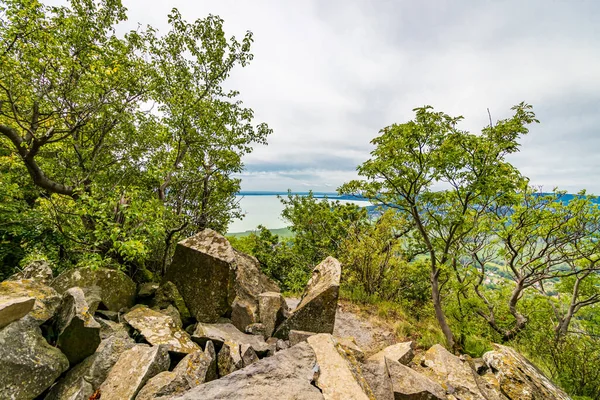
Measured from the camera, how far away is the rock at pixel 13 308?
3.30m

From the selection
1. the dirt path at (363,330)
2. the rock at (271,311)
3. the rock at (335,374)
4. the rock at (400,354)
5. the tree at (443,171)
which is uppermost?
the tree at (443,171)

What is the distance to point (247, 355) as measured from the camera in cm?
448

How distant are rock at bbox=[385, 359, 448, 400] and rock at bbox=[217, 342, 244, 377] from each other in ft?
9.43

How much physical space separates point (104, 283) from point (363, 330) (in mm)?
8841

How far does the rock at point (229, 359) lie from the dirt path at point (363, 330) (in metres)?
5.30

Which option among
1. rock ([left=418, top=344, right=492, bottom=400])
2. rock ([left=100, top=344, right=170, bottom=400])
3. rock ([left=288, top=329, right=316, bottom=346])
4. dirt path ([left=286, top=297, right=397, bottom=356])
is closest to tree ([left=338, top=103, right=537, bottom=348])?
dirt path ([left=286, top=297, right=397, bottom=356])

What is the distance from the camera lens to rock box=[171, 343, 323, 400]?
9.28 feet

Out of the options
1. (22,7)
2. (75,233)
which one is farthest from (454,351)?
(22,7)

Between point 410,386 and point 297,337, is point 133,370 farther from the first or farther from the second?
point 410,386

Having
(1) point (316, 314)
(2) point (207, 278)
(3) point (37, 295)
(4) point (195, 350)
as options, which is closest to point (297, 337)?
(1) point (316, 314)

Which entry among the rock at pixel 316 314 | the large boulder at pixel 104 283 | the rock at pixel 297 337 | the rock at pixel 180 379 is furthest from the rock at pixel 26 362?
the rock at pixel 316 314

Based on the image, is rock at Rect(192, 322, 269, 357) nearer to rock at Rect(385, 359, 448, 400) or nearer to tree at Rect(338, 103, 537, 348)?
rock at Rect(385, 359, 448, 400)

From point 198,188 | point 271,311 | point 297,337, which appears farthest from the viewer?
point 198,188

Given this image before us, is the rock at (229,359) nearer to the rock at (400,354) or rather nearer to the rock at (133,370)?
the rock at (133,370)
